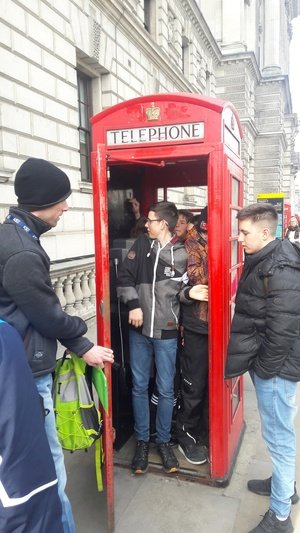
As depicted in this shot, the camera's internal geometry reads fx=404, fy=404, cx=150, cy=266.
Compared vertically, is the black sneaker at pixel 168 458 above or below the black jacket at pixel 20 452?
below

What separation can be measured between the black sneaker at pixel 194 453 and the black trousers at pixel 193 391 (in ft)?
0.13

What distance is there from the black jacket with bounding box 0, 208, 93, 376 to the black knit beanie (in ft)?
0.21

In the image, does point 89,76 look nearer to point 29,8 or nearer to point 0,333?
point 29,8

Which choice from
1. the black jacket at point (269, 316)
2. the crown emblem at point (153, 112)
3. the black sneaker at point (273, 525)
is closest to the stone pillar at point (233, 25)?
the crown emblem at point (153, 112)

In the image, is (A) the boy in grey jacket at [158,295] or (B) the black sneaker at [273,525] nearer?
(B) the black sneaker at [273,525]

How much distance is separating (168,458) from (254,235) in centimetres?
186

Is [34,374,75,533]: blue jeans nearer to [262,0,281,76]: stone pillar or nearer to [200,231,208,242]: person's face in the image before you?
[200,231,208,242]: person's face

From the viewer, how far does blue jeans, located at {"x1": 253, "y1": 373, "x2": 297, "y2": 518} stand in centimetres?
235

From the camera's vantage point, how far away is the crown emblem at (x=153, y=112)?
267 cm

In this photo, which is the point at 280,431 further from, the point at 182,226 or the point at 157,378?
the point at 182,226

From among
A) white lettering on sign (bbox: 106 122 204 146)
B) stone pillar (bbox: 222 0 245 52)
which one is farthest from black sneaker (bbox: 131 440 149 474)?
stone pillar (bbox: 222 0 245 52)

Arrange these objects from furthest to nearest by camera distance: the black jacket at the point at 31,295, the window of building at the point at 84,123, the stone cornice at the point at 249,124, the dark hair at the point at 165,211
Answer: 1. the stone cornice at the point at 249,124
2. the window of building at the point at 84,123
3. the dark hair at the point at 165,211
4. the black jacket at the point at 31,295

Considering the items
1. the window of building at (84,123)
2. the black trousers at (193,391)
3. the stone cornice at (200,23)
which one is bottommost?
the black trousers at (193,391)

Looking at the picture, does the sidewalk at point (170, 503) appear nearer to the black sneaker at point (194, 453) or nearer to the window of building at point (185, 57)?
the black sneaker at point (194, 453)
